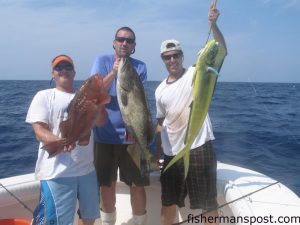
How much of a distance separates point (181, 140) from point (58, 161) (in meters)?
1.26

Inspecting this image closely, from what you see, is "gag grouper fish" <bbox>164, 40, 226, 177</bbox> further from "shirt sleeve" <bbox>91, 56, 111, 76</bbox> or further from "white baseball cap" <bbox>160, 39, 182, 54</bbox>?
"shirt sleeve" <bbox>91, 56, 111, 76</bbox>

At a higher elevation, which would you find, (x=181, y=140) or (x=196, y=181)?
(x=181, y=140)

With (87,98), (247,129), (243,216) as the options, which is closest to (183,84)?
(87,98)

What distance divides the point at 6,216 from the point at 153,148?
1.88m

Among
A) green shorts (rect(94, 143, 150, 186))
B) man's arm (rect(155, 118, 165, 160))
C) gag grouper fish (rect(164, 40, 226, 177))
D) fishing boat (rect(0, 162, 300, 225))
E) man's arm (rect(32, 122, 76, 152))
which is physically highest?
gag grouper fish (rect(164, 40, 226, 177))

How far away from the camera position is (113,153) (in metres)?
3.96

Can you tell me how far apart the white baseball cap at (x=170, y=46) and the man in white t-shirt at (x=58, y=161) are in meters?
0.99

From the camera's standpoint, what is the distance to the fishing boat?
320 centimetres

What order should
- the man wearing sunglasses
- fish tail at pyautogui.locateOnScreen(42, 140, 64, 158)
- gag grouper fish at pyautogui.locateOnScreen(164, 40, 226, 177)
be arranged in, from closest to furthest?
gag grouper fish at pyautogui.locateOnScreen(164, 40, 226, 177) → fish tail at pyautogui.locateOnScreen(42, 140, 64, 158) → the man wearing sunglasses

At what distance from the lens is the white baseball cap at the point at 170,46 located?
3700 millimetres

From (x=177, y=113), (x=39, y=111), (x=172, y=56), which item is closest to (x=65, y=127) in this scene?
(x=39, y=111)

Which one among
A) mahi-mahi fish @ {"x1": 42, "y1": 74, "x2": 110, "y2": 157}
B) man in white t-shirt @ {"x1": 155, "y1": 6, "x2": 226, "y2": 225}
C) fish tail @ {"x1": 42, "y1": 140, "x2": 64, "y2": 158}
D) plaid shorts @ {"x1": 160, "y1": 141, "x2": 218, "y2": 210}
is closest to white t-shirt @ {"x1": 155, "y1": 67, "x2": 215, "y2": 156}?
man in white t-shirt @ {"x1": 155, "y1": 6, "x2": 226, "y2": 225}

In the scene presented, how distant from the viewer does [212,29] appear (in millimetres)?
2922

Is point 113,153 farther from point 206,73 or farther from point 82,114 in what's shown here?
point 206,73
